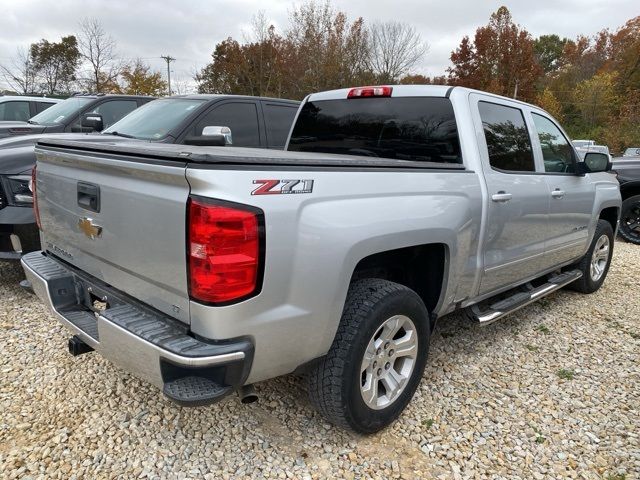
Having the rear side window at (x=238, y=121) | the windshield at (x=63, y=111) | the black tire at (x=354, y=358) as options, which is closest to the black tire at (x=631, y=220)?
the rear side window at (x=238, y=121)

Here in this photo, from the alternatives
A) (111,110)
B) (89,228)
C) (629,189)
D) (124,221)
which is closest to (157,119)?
(111,110)

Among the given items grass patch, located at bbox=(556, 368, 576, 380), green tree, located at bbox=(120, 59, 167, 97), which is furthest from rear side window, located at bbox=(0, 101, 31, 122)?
green tree, located at bbox=(120, 59, 167, 97)

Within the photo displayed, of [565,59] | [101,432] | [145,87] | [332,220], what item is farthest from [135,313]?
[565,59]

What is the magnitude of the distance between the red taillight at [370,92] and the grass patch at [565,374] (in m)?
2.31

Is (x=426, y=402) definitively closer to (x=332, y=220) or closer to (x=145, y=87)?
(x=332, y=220)

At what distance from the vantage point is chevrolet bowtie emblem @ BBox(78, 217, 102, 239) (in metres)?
2.28

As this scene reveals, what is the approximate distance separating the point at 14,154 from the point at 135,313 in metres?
2.98

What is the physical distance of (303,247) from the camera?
1941mm

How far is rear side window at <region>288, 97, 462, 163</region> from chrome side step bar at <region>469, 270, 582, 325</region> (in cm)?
106

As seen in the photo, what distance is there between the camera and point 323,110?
151 inches

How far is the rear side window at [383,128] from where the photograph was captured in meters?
3.15

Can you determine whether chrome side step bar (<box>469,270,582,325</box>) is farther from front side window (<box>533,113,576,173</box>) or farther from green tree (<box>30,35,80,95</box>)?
green tree (<box>30,35,80,95</box>)

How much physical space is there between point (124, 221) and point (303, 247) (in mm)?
828

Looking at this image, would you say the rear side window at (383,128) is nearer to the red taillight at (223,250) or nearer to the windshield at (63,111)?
the red taillight at (223,250)
